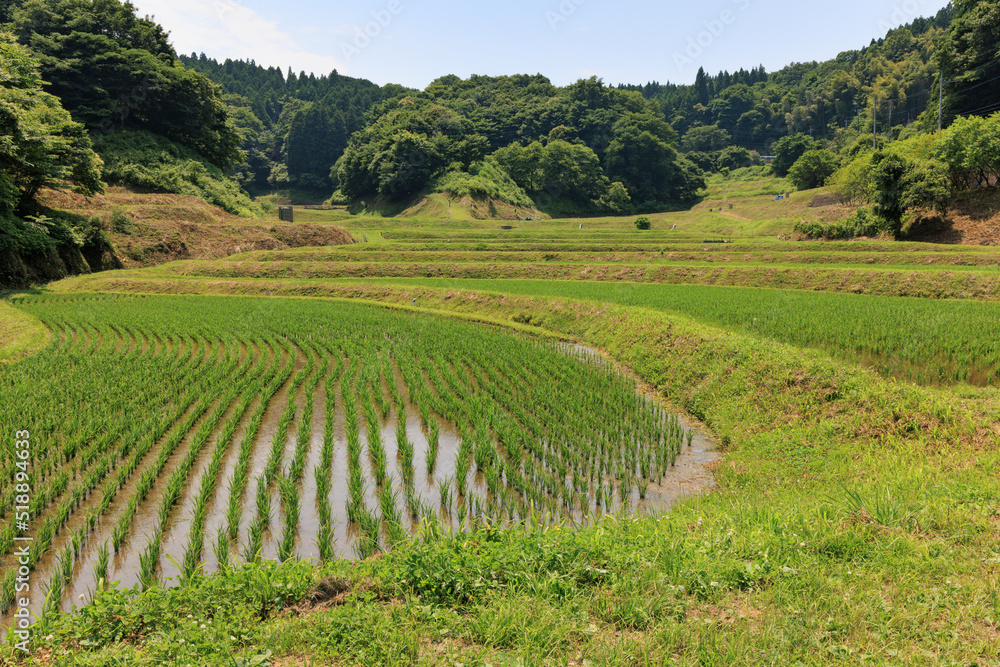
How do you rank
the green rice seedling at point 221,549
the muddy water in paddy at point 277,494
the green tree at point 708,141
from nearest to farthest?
the green rice seedling at point 221,549, the muddy water in paddy at point 277,494, the green tree at point 708,141

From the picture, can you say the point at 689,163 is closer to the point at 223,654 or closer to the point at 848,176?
the point at 848,176

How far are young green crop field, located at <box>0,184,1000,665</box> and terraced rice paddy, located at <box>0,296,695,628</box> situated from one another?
0.16ft

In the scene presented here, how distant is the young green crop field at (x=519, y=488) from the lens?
338cm

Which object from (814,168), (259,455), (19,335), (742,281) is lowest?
(259,455)

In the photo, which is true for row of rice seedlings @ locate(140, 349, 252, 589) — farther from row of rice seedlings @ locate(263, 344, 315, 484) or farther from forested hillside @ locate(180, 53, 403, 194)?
forested hillside @ locate(180, 53, 403, 194)

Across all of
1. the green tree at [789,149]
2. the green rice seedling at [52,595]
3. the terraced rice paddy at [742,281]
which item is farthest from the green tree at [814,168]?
the green rice seedling at [52,595]

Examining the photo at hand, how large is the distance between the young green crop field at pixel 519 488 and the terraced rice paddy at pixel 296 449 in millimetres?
49

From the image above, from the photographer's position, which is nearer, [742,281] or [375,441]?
[375,441]

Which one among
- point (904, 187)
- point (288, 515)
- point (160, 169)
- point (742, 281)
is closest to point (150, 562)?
point (288, 515)

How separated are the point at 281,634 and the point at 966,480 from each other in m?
6.70

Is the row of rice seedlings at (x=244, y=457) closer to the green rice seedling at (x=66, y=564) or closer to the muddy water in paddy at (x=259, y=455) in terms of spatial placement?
the muddy water in paddy at (x=259, y=455)

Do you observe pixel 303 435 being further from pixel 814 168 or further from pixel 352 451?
pixel 814 168

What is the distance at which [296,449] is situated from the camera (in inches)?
293

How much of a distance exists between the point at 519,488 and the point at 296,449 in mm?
3359
